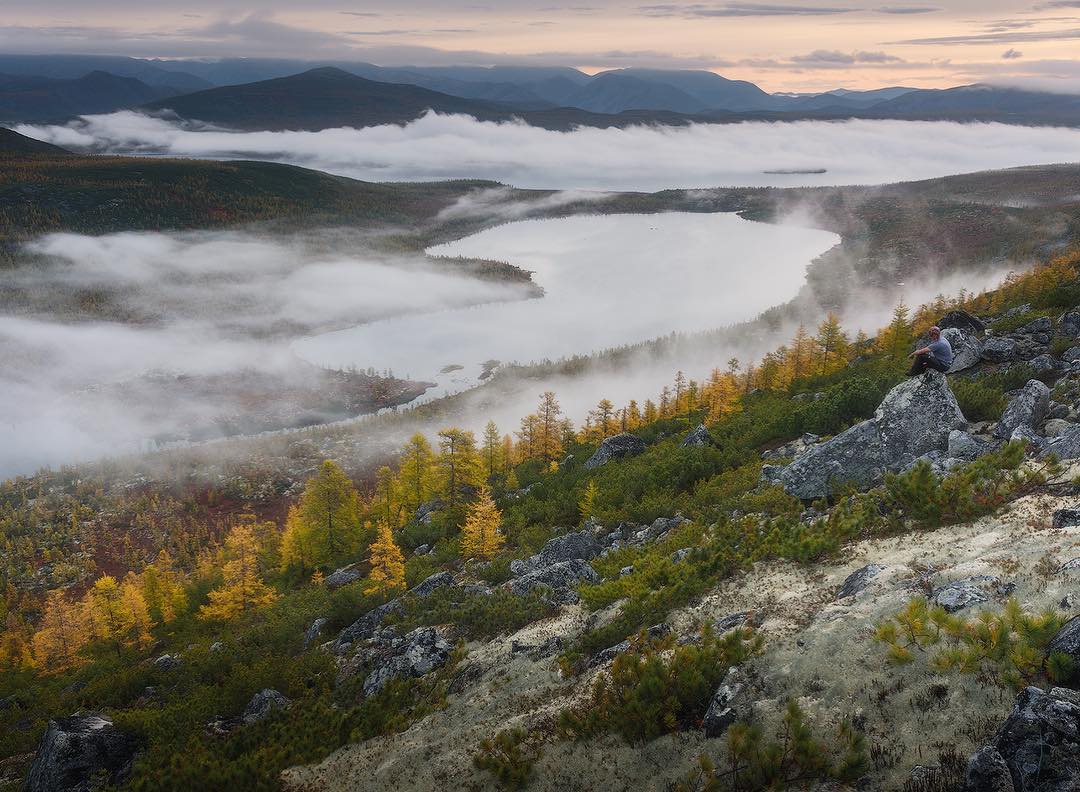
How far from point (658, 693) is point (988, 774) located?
603cm

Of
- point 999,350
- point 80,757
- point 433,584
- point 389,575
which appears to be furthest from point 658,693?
point 999,350

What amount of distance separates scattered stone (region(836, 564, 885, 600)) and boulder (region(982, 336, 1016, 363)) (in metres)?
26.2

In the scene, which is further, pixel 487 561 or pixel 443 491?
pixel 443 491

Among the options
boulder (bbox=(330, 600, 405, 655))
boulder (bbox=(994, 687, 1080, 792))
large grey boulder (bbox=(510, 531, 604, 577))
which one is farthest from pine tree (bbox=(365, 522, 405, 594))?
boulder (bbox=(994, 687, 1080, 792))

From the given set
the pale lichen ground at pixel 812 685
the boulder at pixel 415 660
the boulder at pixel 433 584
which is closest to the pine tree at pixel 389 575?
the boulder at pixel 433 584

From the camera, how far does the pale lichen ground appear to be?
10.2 meters

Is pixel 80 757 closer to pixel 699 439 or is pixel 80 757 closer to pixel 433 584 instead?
pixel 433 584

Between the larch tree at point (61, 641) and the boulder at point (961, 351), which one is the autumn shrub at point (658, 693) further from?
the larch tree at point (61, 641)

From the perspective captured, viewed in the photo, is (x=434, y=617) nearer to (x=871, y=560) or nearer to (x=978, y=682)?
(x=871, y=560)

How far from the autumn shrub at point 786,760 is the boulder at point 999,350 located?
106ft

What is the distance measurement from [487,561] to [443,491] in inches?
755

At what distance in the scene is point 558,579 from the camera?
25.1 metres

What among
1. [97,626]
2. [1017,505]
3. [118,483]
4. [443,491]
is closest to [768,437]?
[1017,505]

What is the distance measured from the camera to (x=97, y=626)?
5334 cm
